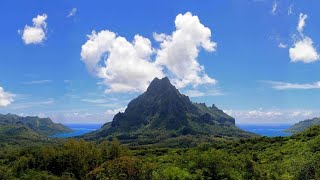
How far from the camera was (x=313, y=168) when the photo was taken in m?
56.8

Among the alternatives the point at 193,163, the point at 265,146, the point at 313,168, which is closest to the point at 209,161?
the point at 193,163

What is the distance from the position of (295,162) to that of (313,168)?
28.5 feet

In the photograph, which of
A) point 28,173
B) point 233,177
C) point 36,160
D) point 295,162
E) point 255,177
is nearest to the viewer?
point 233,177

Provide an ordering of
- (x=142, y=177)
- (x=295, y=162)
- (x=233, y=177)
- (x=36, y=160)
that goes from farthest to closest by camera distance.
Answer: (x=36, y=160) < (x=295, y=162) < (x=233, y=177) < (x=142, y=177)

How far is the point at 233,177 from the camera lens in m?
48.5

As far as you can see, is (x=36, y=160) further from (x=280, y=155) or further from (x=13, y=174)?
(x=280, y=155)

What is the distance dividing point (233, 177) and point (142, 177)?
12.2 metres

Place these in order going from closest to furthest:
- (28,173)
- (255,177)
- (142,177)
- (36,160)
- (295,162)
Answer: (142,177) → (255,177) → (295,162) → (28,173) → (36,160)

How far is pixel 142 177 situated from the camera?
44219 mm

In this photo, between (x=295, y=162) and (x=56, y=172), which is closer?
(x=295, y=162)

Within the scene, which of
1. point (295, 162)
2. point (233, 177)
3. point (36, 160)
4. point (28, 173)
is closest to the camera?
point (233, 177)

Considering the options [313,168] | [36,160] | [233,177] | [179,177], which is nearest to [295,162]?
[313,168]

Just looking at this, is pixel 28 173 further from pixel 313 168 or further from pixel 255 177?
pixel 313 168

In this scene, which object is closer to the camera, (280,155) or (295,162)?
(295,162)
